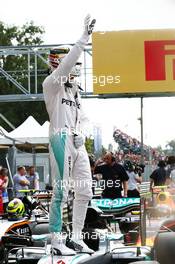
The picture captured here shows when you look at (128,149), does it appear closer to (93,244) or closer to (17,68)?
(93,244)

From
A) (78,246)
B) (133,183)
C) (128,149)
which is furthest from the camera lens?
(128,149)

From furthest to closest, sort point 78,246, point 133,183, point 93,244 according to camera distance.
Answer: point 133,183 < point 93,244 < point 78,246

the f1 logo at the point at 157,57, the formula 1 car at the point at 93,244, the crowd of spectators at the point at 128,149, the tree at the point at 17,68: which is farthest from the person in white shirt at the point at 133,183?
the tree at the point at 17,68

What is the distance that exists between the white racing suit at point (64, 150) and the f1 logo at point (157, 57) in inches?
438

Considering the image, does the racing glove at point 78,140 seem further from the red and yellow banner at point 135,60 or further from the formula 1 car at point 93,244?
the red and yellow banner at point 135,60

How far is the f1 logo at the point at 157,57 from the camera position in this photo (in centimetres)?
1601

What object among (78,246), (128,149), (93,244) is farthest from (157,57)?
(78,246)

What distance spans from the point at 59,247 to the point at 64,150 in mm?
715

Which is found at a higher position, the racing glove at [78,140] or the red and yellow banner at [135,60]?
the red and yellow banner at [135,60]

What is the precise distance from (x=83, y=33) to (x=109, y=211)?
371 centimetres

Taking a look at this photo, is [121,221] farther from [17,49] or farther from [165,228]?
[17,49]

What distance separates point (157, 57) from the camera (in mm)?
16047

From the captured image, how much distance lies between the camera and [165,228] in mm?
3631

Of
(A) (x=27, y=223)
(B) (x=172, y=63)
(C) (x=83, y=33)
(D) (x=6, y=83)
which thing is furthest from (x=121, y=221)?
(D) (x=6, y=83)
